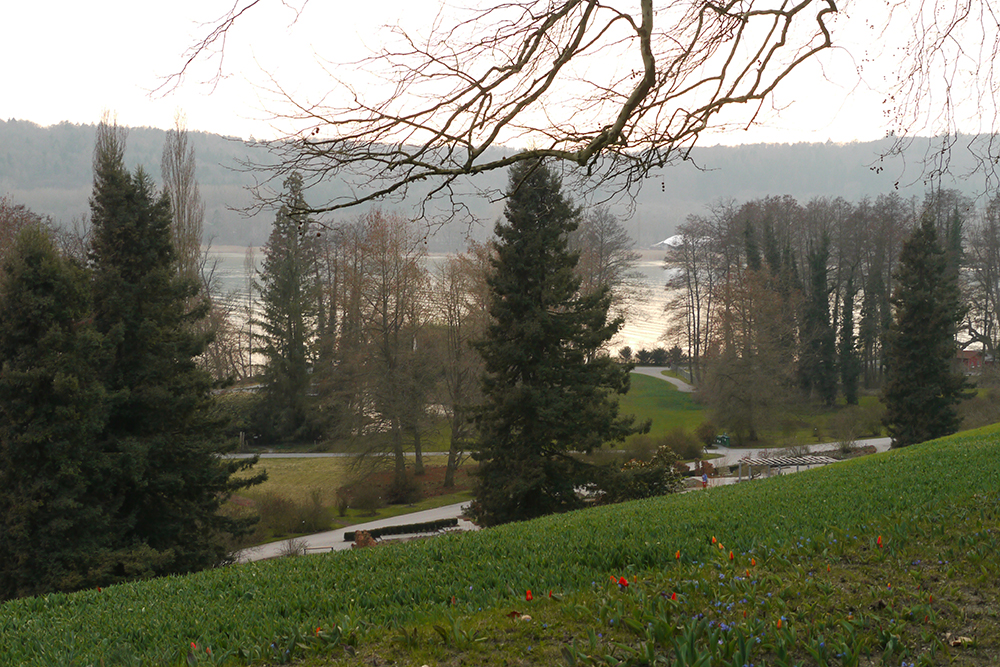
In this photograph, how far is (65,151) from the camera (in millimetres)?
75000

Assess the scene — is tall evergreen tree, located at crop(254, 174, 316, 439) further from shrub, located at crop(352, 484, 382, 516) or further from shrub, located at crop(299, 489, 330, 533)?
shrub, located at crop(299, 489, 330, 533)

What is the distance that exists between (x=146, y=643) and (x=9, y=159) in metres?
87.2

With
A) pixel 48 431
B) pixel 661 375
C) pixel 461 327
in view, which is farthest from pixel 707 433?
pixel 48 431

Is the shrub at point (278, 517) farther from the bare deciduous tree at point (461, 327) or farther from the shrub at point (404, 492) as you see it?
the bare deciduous tree at point (461, 327)

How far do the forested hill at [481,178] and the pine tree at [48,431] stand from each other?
11.6ft

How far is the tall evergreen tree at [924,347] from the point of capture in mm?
26562

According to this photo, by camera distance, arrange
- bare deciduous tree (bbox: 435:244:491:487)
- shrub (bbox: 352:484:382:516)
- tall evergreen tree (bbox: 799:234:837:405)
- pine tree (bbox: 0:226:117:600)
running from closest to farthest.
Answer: pine tree (bbox: 0:226:117:600), shrub (bbox: 352:484:382:516), bare deciduous tree (bbox: 435:244:491:487), tall evergreen tree (bbox: 799:234:837:405)

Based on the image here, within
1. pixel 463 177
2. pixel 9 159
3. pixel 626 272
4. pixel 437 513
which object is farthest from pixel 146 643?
pixel 9 159

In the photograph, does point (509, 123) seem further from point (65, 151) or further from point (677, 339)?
point (65, 151)

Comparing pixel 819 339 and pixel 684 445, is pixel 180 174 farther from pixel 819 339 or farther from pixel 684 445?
pixel 819 339

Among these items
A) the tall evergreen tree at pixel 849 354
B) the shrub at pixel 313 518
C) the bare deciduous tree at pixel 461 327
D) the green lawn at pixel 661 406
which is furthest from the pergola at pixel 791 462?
the tall evergreen tree at pixel 849 354

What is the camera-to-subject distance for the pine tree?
37.8ft

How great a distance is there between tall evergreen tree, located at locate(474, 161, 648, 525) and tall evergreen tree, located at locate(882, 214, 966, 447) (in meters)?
15.3

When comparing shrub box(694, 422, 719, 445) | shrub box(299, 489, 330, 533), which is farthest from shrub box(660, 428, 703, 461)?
shrub box(299, 489, 330, 533)
